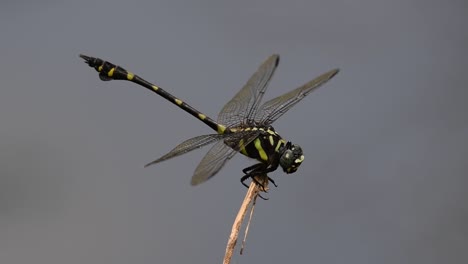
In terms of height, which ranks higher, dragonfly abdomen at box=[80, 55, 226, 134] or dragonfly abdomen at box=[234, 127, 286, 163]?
dragonfly abdomen at box=[80, 55, 226, 134]

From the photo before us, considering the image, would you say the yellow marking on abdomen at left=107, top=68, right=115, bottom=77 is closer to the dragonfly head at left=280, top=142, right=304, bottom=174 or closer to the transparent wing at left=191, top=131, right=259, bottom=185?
the transparent wing at left=191, top=131, right=259, bottom=185

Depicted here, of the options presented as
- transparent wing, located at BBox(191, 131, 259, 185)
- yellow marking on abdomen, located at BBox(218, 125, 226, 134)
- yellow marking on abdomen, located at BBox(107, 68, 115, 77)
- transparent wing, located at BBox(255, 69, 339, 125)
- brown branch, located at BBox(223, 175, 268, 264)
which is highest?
yellow marking on abdomen, located at BBox(107, 68, 115, 77)

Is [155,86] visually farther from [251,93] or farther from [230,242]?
[230,242]

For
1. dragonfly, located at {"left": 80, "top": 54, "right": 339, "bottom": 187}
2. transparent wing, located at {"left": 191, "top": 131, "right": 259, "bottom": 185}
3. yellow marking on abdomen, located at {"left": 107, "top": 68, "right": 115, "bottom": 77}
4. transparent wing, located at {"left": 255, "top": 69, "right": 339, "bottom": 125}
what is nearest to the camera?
transparent wing, located at {"left": 191, "top": 131, "right": 259, "bottom": 185}

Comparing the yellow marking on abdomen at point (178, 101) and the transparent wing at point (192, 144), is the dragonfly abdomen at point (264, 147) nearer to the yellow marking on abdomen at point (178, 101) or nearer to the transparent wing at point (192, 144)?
the transparent wing at point (192, 144)

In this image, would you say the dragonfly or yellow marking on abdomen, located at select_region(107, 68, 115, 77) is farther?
yellow marking on abdomen, located at select_region(107, 68, 115, 77)

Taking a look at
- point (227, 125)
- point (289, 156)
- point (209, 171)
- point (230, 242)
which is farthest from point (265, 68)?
point (230, 242)

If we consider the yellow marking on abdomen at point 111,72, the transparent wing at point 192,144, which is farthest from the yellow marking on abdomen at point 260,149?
the yellow marking on abdomen at point 111,72

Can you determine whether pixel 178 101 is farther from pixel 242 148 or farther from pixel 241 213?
pixel 241 213

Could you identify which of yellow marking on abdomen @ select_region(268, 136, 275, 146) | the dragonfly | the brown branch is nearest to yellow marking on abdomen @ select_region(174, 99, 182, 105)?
the dragonfly
